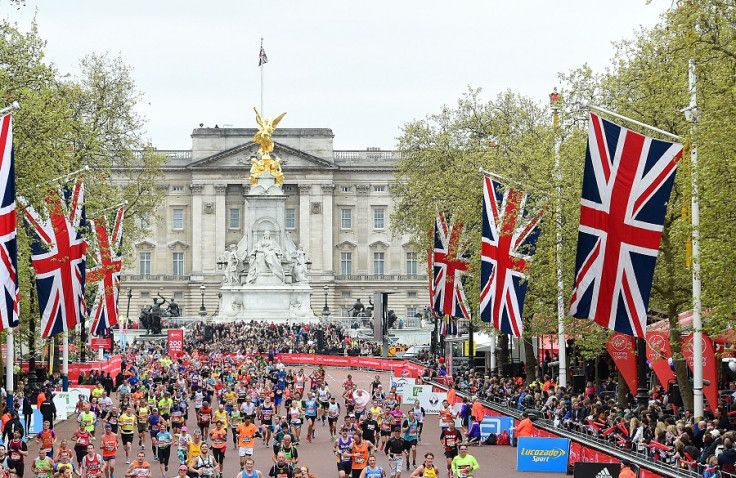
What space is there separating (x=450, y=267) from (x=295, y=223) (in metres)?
84.7

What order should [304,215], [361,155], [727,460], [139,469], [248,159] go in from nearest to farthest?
[727,460], [139,469], [248,159], [304,215], [361,155]

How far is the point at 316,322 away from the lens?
95.6 m

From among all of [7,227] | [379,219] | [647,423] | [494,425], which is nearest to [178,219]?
[379,219]

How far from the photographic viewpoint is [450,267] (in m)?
50.0

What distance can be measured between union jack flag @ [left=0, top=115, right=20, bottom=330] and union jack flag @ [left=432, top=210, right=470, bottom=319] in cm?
2287

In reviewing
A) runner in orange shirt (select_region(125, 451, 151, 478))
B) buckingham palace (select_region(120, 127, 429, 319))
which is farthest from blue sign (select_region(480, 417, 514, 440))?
buckingham palace (select_region(120, 127, 429, 319))

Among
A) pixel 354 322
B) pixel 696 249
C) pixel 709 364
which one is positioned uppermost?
pixel 696 249

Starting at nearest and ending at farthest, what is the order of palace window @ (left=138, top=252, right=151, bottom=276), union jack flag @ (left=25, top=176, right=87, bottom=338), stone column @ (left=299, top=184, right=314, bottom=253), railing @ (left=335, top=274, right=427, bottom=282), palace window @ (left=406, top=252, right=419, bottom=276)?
union jack flag @ (left=25, top=176, right=87, bottom=338), stone column @ (left=299, top=184, right=314, bottom=253), palace window @ (left=138, top=252, right=151, bottom=276), railing @ (left=335, top=274, right=427, bottom=282), palace window @ (left=406, top=252, right=419, bottom=276)

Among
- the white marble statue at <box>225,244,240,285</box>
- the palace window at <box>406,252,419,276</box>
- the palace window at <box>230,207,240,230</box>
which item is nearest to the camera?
the white marble statue at <box>225,244,240,285</box>

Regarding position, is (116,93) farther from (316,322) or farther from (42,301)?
(316,322)

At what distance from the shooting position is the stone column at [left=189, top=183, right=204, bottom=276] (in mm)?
132125

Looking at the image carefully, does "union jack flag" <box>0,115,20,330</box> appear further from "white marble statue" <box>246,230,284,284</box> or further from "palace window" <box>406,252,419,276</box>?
"palace window" <box>406,252,419,276</box>

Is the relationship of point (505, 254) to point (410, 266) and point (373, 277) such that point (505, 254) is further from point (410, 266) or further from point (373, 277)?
point (410, 266)

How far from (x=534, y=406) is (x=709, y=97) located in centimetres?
1376
